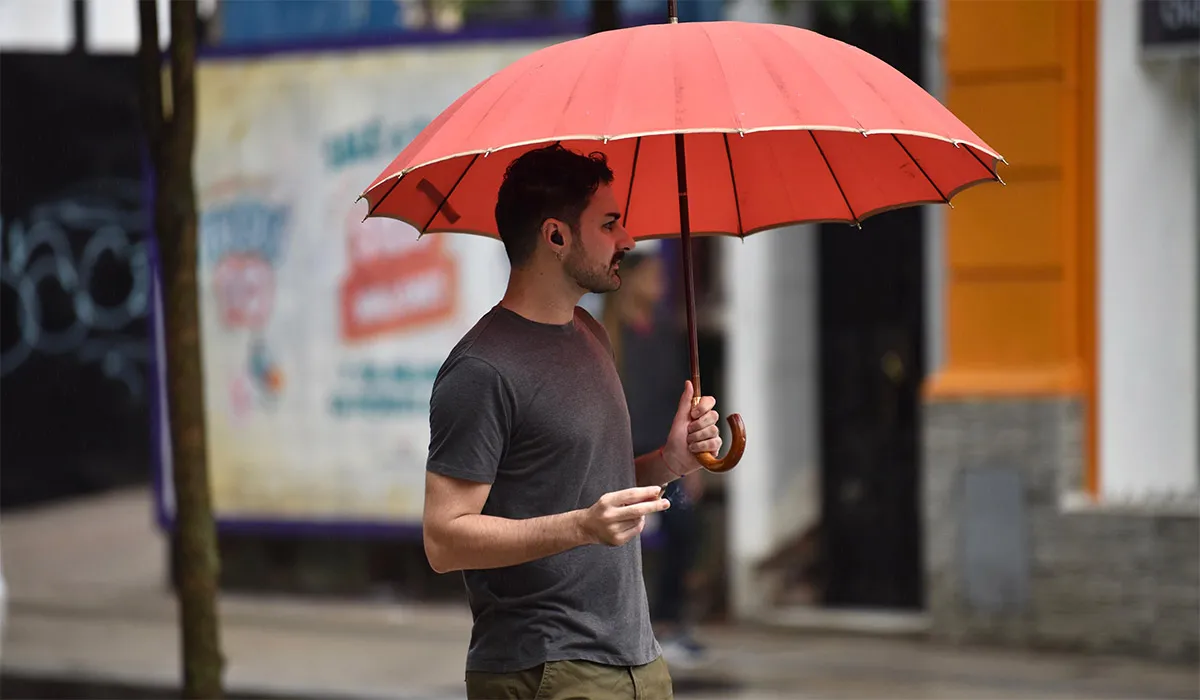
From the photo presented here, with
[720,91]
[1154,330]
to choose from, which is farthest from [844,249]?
[720,91]

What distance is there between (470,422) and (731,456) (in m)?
0.55

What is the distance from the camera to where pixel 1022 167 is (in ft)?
27.0

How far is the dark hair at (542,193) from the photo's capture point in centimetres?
320

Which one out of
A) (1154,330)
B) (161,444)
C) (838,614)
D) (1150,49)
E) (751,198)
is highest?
(1150,49)

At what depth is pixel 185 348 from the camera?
528 cm

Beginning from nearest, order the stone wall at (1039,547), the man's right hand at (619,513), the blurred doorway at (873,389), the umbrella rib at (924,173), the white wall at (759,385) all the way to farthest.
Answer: the man's right hand at (619,513) < the umbrella rib at (924,173) < the stone wall at (1039,547) < the white wall at (759,385) < the blurred doorway at (873,389)

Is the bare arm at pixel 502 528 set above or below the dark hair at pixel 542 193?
below

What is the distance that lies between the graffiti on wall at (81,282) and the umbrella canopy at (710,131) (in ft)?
36.7

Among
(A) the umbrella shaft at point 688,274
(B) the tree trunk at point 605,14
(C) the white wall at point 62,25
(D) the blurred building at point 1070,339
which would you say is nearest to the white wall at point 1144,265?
(D) the blurred building at point 1070,339

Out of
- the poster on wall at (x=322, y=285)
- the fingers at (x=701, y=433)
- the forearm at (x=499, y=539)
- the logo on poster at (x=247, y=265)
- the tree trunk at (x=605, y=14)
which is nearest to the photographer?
the forearm at (x=499, y=539)

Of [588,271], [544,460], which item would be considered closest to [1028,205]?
[588,271]

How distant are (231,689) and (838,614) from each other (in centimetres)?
339

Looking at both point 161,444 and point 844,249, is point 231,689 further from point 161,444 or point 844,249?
point 844,249

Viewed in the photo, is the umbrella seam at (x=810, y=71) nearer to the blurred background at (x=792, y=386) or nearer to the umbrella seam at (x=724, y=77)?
the umbrella seam at (x=724, y=77)
